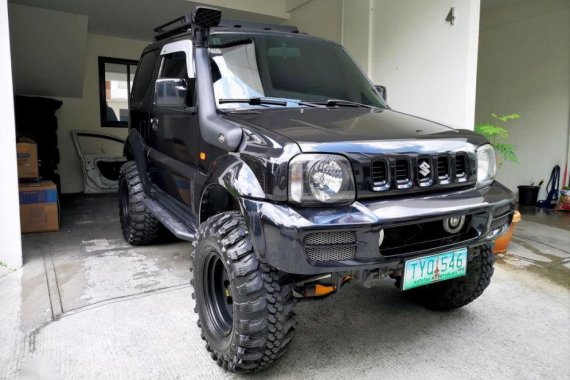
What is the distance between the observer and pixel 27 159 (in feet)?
15.3

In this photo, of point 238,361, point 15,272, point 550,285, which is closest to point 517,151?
point 550,285

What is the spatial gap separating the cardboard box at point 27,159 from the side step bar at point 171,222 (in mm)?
1942

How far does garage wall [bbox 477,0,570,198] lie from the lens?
6.67 m

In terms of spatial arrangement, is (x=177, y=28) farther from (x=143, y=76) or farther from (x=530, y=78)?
(x=530, y=78)

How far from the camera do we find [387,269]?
187 centimetres

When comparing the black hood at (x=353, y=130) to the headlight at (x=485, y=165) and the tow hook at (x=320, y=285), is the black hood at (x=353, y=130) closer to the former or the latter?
the headlight at (x=485, y=165)

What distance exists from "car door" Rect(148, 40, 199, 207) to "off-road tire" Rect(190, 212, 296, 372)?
0.85 m

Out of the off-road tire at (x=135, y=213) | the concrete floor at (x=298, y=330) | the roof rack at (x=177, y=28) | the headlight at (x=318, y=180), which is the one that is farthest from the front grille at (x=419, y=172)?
the off-road tire at (x=135, y=213)

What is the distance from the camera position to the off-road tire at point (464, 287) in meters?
2.42

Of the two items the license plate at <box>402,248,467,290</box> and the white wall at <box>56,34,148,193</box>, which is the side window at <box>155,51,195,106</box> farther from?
the white wall at <box>56,34,148,193</box>

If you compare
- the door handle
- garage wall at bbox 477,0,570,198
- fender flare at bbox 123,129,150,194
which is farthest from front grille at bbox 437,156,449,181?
garage wall at bbox 477,0,570,198

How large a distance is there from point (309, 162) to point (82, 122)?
Answer: 746 centimetres

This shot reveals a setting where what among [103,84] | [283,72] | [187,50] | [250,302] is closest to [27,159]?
[187,50]

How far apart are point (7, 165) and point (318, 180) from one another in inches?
112
